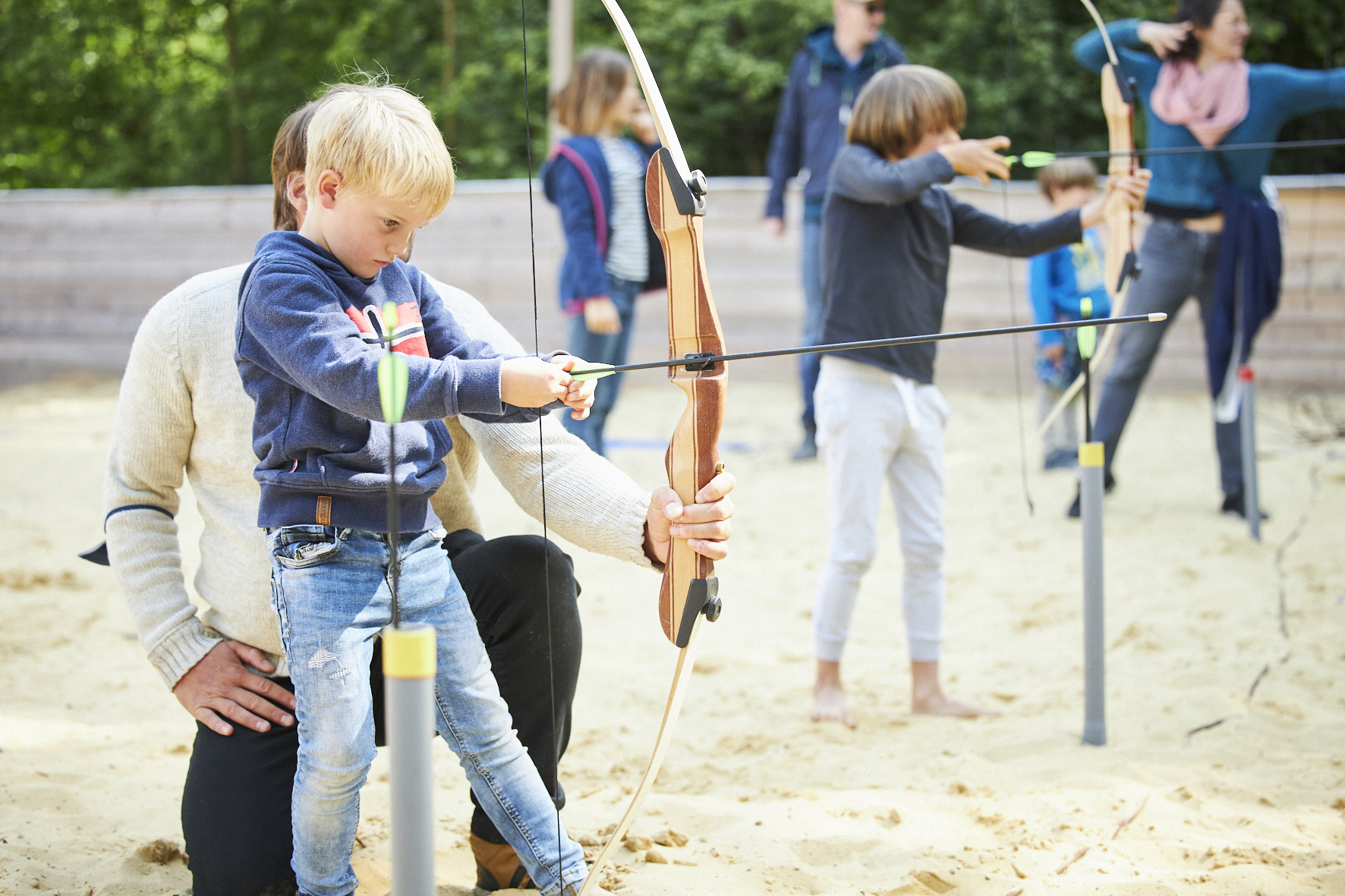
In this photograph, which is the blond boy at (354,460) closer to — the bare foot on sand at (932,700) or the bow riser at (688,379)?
the bow riser at (688,379)

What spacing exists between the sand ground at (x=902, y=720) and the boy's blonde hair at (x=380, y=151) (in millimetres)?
1059

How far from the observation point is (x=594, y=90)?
396 cm

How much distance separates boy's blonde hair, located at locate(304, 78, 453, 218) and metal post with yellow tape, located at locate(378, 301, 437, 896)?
0.34m

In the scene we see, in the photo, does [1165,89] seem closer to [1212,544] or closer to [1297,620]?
[1212,544]

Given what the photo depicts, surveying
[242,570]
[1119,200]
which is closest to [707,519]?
[242,570]

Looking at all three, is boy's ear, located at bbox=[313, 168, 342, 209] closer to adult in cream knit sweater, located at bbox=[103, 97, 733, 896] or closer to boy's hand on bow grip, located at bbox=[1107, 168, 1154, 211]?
adult in cream knit sweater, located at bbox=[103, 97, 733, 896]

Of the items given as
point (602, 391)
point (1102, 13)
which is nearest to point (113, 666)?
point (602, 391)

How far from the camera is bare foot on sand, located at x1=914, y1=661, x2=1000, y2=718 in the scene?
8.61 feet

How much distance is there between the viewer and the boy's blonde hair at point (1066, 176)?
4.57 meters

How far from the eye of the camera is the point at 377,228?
1.46 m

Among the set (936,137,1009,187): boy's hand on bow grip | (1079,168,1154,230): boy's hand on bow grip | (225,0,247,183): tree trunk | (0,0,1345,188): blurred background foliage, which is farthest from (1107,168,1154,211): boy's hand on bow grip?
(225,0,247,183): tree trunk

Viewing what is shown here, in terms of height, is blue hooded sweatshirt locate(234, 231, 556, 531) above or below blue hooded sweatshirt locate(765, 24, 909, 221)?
below

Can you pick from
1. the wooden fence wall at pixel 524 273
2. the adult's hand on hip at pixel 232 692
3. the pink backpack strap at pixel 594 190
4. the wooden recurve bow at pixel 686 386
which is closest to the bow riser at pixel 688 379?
the wooden recurve bow at pixel 686 386

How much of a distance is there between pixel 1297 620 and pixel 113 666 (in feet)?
10.1
